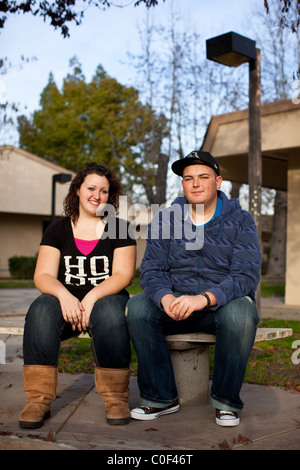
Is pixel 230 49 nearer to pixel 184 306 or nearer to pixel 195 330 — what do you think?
pixel 195 330

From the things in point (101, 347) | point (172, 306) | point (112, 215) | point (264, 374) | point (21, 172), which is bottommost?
point (264, 374)

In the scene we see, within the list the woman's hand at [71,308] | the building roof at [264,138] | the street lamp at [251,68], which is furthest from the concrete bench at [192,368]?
the building roof at [264,138]

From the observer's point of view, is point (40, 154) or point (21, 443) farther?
point (40, 154)

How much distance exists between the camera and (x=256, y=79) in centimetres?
653

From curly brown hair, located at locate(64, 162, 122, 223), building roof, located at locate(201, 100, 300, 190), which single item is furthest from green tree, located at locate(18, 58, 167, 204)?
curly brown hair, located at locate(64, 162, 122, 223)

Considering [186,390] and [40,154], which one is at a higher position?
[40,154]

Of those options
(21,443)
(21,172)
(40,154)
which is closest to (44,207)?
(21,172)

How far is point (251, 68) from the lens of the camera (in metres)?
6.51

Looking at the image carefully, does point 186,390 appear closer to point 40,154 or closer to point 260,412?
point 260,412

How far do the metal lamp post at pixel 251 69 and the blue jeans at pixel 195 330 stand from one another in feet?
11.7

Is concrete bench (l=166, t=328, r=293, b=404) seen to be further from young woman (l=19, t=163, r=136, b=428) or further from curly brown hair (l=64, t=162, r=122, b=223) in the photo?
curly brown hair (l=64, t=162, r=122, b=223)
